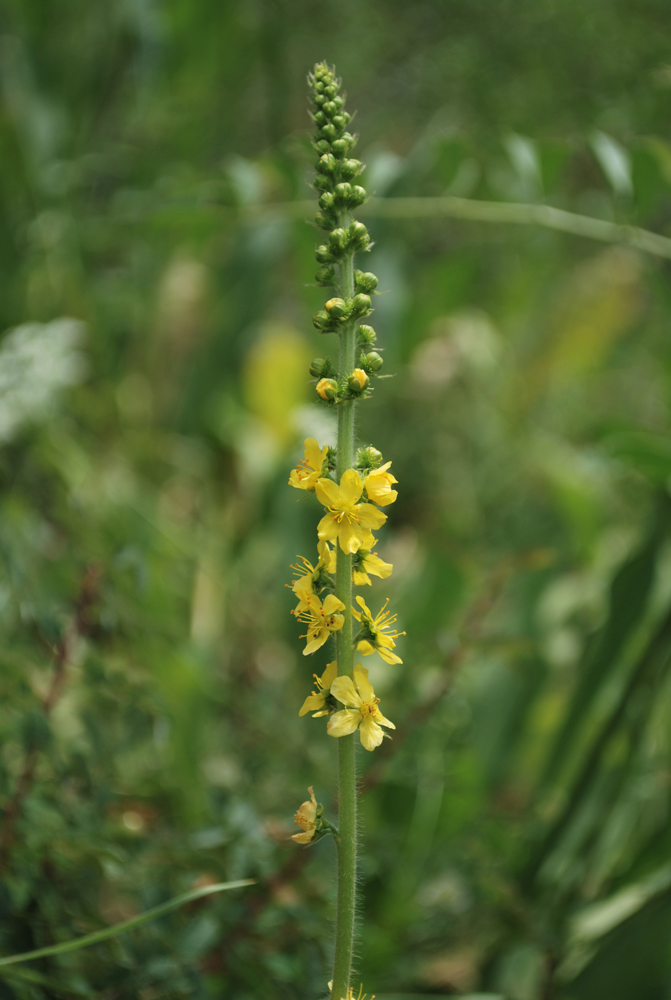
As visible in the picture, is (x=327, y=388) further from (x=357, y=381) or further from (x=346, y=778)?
(x=346, y=778)

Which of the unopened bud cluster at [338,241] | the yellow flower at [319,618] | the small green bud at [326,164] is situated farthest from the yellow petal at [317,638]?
the small green bud at [326,164]

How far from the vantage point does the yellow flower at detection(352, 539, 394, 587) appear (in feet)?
1.22

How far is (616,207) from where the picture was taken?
0.78 metres

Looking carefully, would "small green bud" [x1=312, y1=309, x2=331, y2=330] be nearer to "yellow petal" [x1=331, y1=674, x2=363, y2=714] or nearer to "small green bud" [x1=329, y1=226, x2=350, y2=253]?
"small green bud" [x1=329, y1=226, x2=350, y2=253]

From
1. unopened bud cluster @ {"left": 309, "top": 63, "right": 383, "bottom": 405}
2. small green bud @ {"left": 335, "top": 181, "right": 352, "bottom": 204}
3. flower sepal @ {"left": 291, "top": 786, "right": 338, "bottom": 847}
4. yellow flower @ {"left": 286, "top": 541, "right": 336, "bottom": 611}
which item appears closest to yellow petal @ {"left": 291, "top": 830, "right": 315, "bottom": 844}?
flower sepal @ {"left": 291, "top": 786, "right": 338, "bottom": 847}

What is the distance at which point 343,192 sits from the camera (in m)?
0.36

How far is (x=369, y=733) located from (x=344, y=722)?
1 cm

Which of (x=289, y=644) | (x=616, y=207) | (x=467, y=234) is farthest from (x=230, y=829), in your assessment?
(x=467, y=234)

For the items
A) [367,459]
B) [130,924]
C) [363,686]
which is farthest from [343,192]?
[130,924]

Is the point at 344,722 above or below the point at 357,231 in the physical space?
below

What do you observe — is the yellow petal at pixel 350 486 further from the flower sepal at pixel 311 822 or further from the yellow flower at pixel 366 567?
the flower sepal at pixel 311 822

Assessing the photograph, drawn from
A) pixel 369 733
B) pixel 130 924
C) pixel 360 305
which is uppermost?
pixel 360 305

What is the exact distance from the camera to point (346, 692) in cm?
35

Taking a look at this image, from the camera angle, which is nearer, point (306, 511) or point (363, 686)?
point (363, 686)
